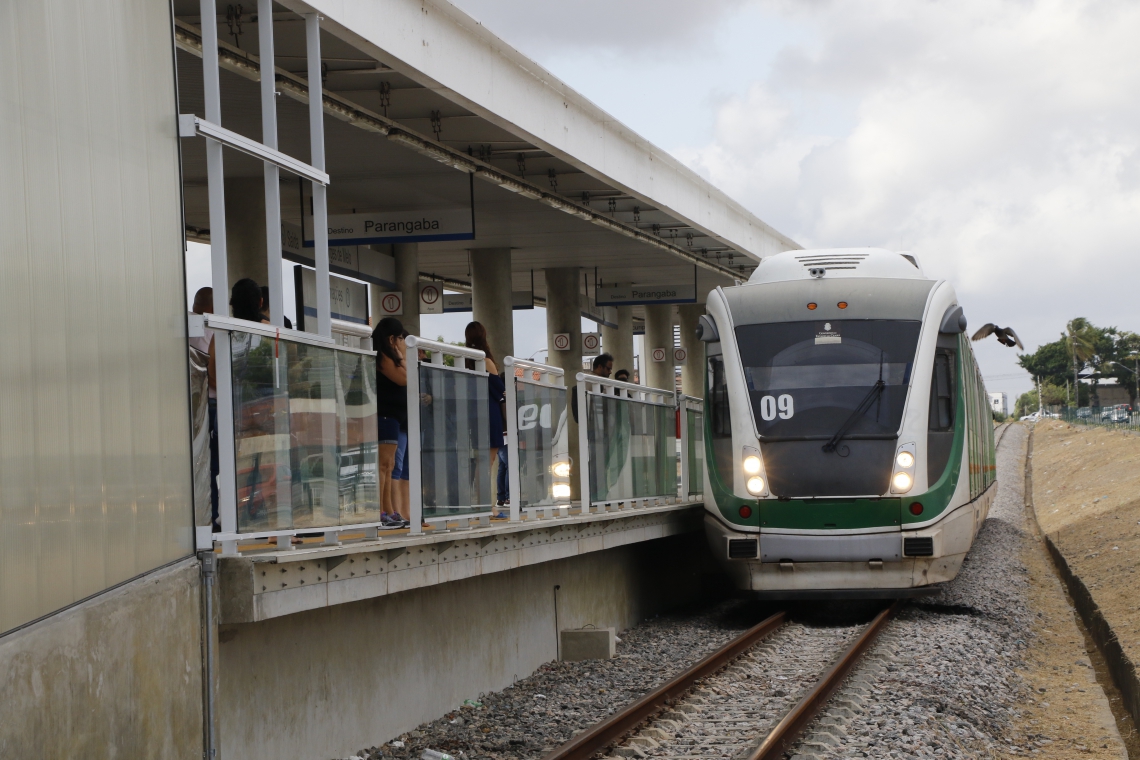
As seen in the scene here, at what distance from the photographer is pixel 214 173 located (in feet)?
23.4

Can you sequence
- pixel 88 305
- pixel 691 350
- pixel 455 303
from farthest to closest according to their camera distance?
pixel 691 350 → pixel 455 303 → pixel 88 305

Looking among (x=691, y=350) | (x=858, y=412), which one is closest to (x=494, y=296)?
(x=858, y=412)

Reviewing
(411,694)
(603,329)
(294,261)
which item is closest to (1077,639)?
(411,694)

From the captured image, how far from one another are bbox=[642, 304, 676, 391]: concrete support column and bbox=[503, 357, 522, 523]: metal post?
27.4 metres

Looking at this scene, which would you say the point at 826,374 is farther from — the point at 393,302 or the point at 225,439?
the point at 225,439

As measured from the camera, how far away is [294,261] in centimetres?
1681

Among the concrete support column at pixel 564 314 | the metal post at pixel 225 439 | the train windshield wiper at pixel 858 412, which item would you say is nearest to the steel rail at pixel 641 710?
the train windshield wiper at pixel 858 412

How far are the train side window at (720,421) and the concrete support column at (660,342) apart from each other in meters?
23.1

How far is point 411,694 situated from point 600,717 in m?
1.41

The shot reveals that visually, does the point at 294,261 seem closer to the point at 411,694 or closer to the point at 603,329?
the point at 411,694

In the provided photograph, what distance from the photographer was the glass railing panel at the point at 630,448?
43.1 ft

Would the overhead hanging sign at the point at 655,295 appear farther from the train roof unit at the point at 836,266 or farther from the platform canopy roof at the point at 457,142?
the train roof unit at the point at 836,266

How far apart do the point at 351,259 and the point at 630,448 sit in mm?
5392

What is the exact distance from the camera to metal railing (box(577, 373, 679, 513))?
1284 cm
